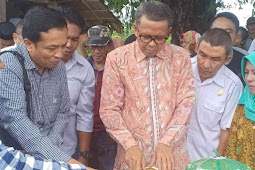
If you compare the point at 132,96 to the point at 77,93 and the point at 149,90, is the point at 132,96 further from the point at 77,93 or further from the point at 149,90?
the point at 77,93

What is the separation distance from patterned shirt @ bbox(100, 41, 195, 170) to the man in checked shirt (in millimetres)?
319

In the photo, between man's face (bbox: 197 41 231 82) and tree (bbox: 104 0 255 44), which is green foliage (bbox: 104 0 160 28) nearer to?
tree (bbox: 104 0 255 44)

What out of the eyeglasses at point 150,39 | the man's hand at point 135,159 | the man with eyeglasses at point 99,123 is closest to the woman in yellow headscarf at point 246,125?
the eyeglasses at point 150,39

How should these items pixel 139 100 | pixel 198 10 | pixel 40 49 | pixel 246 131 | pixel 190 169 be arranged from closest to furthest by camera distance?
pixel 190 169
pixel 40 49
pixel 139 100
pixel 246 131
pixel 198 10

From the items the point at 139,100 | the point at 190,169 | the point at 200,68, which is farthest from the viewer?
the point at 200,68

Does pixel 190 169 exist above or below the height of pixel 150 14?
below

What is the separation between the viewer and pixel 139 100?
199cm

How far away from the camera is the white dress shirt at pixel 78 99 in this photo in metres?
2.59

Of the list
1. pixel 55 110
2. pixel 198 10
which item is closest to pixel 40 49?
pixel 55 110

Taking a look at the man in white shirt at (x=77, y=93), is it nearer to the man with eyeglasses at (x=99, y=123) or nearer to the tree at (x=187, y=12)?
the man with eyeglasses at (x=99, y=123)

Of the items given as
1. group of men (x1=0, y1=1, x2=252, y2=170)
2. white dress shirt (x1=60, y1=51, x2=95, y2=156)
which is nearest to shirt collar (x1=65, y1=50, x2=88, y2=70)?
A: white dress shirt (x1=60, y1=51, x2=95, y2=156)

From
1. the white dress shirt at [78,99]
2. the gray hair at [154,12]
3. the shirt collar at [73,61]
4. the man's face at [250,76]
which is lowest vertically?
the white dress shirt at [78,99]

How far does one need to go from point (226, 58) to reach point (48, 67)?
4.72 ft

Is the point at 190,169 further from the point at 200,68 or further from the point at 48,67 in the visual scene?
the point at 200,68
